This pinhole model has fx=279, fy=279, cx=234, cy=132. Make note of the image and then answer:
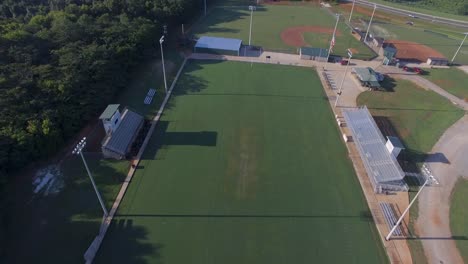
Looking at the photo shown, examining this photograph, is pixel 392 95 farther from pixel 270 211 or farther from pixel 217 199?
pixel 217 199

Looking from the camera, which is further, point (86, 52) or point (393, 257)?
point (86, 52)

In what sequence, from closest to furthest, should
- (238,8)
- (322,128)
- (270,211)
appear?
1. (270,211)
2. (322,128)
3. (238,8)

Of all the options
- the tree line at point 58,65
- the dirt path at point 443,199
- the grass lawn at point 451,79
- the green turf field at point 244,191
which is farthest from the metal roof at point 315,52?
the tree line at point 58,65

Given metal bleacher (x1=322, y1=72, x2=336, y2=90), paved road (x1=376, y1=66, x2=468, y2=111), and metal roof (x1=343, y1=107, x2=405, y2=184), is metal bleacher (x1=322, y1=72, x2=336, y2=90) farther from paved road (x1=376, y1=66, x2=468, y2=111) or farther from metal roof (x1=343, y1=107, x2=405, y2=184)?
paved road (x1=376, y1=66, x2=468, y2=111)

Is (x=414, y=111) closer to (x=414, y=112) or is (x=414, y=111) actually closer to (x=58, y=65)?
(x=414, y=112)

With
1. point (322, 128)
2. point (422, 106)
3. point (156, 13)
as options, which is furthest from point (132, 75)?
point (422, 106)

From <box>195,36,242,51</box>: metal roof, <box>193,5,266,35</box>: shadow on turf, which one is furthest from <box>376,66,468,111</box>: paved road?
<box>193,5,266,35</box>: shadow on turf

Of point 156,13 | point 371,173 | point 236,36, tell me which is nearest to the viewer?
point 371,173
